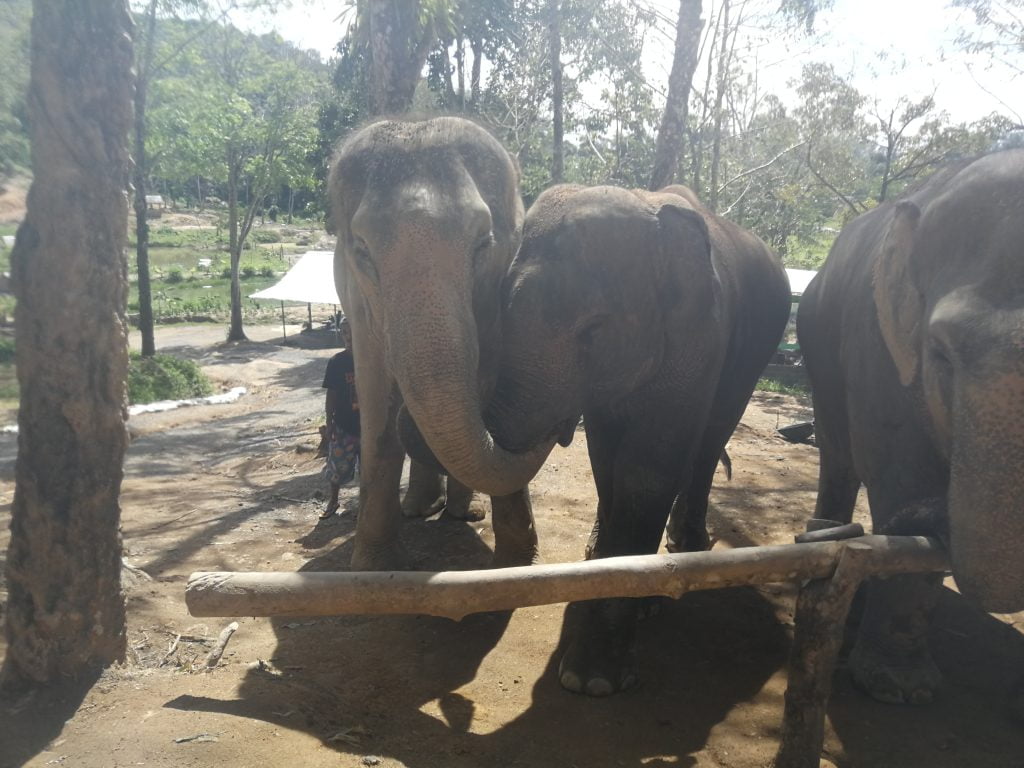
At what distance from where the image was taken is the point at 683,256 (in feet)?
12.4

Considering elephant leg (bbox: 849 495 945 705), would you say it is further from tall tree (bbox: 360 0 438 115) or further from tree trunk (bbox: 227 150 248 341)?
tree trunk (bbox: 227 150 248 341)

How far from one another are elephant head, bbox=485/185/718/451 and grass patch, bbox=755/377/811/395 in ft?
34.4

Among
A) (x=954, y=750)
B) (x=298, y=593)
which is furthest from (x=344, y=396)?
(x=954, y=750)

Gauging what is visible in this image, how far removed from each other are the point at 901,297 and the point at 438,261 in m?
1.74

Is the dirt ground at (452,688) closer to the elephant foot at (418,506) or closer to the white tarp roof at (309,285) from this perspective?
the elephant foot at (418,506)

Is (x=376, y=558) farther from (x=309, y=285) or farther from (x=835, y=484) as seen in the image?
(x=309, y=285)

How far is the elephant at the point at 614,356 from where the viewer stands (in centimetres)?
334

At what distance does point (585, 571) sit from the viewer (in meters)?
2.56

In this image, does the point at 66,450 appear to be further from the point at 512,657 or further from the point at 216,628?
the point at 512,657

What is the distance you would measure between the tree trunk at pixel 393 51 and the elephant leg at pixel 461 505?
3.90m

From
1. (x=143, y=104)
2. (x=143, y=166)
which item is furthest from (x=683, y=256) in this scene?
(x=143, y=166)

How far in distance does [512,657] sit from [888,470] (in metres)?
1.93

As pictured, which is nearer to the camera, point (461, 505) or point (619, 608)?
point (619, 608)

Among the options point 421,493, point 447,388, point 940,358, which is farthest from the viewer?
point 421,493
